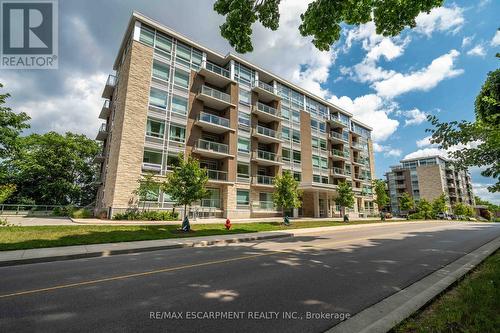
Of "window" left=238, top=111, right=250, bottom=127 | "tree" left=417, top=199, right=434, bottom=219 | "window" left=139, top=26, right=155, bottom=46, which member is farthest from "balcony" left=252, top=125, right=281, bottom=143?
"tree" left=417, top=199, right=434, bottom=219

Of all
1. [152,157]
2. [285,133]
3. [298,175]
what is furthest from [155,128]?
[298,175]

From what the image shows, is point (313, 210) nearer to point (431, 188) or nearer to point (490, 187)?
point (490, 187)

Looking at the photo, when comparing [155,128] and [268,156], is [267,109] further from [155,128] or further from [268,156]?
[155,128]

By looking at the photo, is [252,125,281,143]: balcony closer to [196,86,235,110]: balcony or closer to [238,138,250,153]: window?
[238,138,250,153]: window

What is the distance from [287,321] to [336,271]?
3567 millimetres

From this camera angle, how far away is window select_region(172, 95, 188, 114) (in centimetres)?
2773

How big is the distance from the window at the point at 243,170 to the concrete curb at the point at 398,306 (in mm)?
25729

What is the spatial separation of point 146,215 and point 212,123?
12.7 metres

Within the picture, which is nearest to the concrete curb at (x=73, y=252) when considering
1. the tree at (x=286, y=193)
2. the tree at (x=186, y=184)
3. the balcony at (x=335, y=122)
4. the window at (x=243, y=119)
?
the tree at (x=186, y=184)

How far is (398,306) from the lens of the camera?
446 centimetres

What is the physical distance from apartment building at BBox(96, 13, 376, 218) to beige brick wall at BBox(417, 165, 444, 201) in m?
62.2

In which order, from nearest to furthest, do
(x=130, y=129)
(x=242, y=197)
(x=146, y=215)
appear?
(x=146, y=215) < (x=130, y=129) < (x=242, y=197)

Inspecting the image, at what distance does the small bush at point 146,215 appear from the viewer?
21641 mm

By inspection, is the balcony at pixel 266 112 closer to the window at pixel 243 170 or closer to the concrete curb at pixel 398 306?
the window at pixel 243 170
